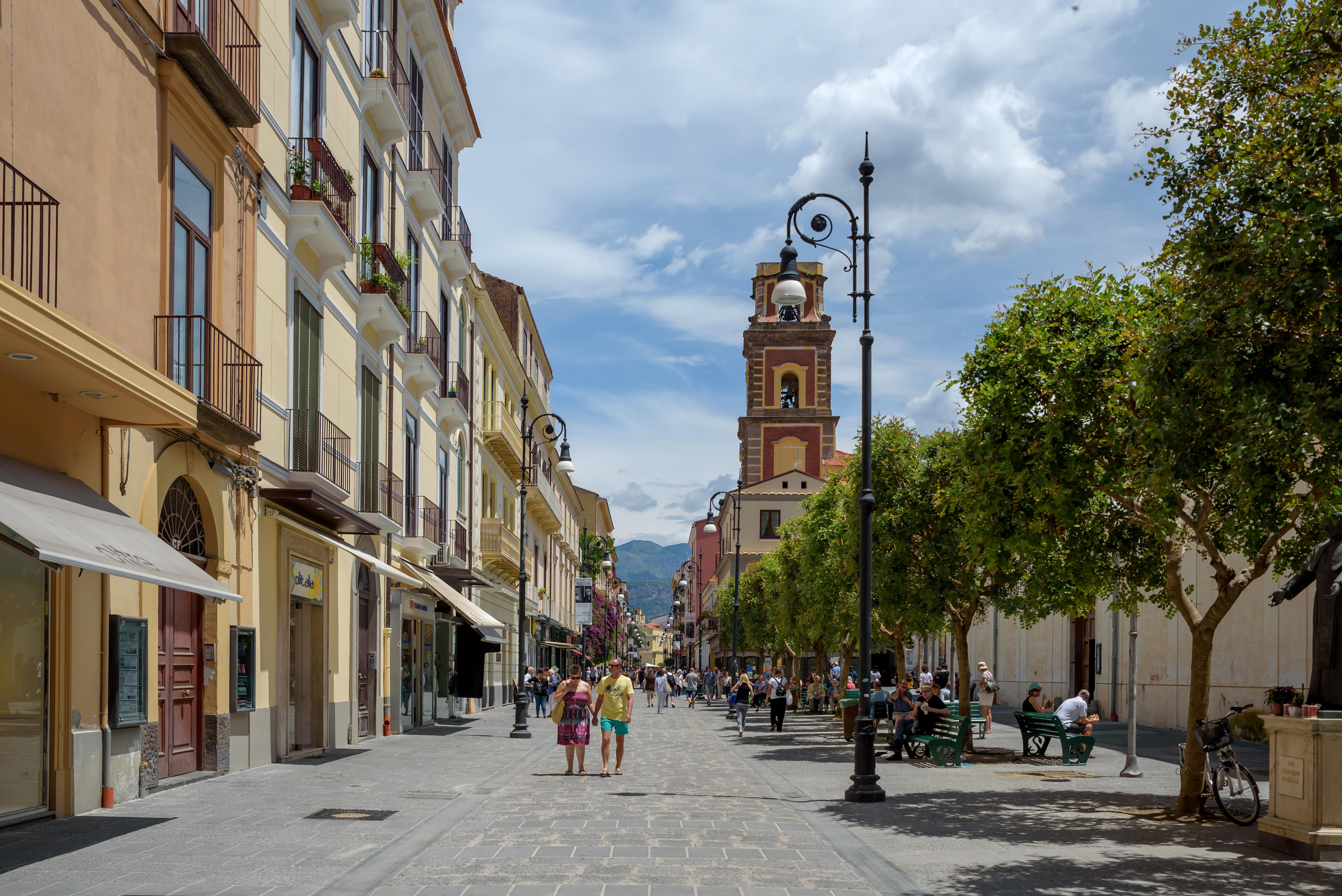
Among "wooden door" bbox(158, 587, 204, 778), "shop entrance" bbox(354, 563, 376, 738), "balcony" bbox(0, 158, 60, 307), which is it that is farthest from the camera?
"shop entrance" bbox(354, 563, 376, 738)

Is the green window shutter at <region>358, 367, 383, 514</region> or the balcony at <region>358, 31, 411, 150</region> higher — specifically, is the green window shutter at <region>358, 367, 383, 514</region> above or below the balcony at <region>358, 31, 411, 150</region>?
below

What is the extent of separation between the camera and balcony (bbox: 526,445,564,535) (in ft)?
166

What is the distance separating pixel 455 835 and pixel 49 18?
26.3 ft

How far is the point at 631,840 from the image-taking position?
10555 millimetres

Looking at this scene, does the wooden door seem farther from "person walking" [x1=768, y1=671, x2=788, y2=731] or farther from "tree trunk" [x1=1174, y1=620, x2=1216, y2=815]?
"person walking" [x1=768, y1=671, x2=788, y2=731]

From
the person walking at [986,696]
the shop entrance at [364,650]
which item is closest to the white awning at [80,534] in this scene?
the shop entrance at [364,650]

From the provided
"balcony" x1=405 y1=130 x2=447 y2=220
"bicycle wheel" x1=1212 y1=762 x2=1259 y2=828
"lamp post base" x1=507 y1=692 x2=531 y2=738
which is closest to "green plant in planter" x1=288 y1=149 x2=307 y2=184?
"balcony" x1=405 y1=130 x2=447 y2=220

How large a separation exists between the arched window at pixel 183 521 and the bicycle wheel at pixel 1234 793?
1130cm

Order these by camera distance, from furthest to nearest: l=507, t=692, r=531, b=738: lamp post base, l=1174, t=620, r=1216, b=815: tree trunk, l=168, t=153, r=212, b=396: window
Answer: l=507, t=692, r=531, b=738: lamp post base, l=168, t=153, r=212, b=396: window, l=1174, t=620, r=1216, b=815: tree trunk

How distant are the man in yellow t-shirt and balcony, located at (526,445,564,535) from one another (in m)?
28.2

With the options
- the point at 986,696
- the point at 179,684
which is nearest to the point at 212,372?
the point at 179,684

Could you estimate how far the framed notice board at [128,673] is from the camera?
1221 cm

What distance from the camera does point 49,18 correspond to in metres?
10.7

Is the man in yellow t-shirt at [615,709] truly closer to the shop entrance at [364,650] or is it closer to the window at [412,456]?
the shop entrance at [364,650]
